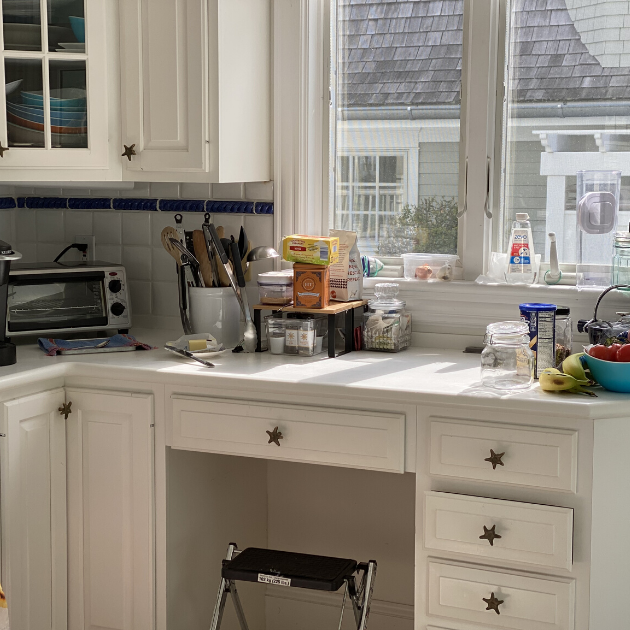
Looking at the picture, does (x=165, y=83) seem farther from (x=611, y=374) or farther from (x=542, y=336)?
(x=611, y=374)

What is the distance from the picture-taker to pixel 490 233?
2711mm

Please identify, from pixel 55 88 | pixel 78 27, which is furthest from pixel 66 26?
pixel 55 88

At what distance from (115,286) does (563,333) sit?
135 cm

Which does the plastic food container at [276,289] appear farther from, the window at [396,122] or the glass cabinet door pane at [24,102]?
the glass cabinet door pane at [24,102]

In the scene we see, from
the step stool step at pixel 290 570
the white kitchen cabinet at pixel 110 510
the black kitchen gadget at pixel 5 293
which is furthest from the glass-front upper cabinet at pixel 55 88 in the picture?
the step stool step at pixel 290 570

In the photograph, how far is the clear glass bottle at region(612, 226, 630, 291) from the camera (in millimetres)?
2480

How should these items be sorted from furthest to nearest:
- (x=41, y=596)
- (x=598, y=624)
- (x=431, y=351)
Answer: (x=431, y=351), (x=41, y=596), (x=598, y=624)

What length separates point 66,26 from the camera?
255 centimetres

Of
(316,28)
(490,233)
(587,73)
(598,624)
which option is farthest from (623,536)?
(316,28)

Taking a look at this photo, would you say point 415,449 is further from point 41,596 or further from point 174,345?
point 41,596

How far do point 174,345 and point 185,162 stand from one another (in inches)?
20.3

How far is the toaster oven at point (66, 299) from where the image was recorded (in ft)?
8.91

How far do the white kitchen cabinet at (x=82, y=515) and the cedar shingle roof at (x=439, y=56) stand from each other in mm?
1183

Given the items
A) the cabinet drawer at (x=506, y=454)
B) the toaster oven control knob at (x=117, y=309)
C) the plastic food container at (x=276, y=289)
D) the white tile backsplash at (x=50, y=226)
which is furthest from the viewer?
the white tile backsplash at (x=50, y=226)
